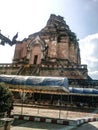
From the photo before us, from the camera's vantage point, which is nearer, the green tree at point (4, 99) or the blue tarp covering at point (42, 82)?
the green tree at point (4, 99)

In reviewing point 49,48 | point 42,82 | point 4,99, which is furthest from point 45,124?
point 49,48

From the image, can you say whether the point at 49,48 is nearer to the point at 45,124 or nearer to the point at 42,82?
the point at 42,82

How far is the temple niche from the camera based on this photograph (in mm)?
38094

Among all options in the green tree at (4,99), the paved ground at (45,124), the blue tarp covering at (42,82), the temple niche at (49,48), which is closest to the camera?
the green tree at (4,99)

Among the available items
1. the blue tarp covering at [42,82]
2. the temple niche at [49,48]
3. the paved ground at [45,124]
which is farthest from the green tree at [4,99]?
the temple niche at [49,48]

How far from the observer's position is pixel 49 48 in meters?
39.6

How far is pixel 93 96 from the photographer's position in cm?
2792

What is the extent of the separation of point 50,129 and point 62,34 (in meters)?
30.1

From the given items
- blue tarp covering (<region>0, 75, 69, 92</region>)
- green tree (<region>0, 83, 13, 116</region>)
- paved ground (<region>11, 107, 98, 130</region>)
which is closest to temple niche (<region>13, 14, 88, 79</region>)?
paved ground (<region>11, 107, 98, 130</region>)

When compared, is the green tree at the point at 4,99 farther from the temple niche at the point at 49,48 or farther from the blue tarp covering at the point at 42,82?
the temple niche at the point at 49,48

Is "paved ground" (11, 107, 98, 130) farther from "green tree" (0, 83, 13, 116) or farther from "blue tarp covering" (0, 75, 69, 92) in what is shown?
"blue tarp covering" (0, 75, 69, 92)

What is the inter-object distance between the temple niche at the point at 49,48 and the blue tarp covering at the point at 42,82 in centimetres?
1893

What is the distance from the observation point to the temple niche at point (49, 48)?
38.1 m

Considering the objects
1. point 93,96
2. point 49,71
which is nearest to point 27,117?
point 93,96
